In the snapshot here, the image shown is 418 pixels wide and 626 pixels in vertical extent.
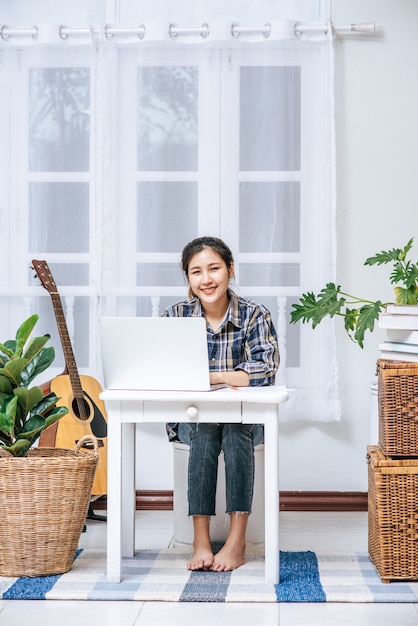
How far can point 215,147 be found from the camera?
12.4ft

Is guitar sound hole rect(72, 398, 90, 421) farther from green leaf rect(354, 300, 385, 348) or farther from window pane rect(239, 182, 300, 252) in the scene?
green leaf rect(354, 300, 385, 348)

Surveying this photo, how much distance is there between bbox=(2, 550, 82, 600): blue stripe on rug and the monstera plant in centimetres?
37

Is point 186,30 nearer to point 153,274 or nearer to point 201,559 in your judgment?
point 153,274

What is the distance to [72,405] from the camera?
3.51 m

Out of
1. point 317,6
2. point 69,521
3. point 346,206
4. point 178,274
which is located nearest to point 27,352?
point 69,521

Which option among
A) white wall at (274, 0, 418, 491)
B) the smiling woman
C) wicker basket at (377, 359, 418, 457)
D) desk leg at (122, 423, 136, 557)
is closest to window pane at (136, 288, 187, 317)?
the smiling woman

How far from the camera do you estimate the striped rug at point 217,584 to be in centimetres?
251

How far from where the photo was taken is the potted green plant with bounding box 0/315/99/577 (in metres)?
2.65

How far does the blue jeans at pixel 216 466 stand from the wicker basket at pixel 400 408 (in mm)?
448

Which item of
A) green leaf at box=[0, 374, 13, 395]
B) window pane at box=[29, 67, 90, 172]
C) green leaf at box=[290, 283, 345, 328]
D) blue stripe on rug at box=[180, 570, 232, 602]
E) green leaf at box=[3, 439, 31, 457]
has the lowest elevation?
blue stripe on rug at box=[180, 570, 232, 602]

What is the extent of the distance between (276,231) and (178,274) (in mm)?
449

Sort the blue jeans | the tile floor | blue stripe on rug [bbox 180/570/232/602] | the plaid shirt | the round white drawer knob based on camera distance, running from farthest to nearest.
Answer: the plaid shirt < the blue jeans < the round white drawer knob < blue stripe on rug [bbox 180/570/232/602] < the tile floor

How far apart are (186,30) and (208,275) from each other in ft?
4.12

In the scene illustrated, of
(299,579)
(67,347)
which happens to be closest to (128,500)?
(299,579)
